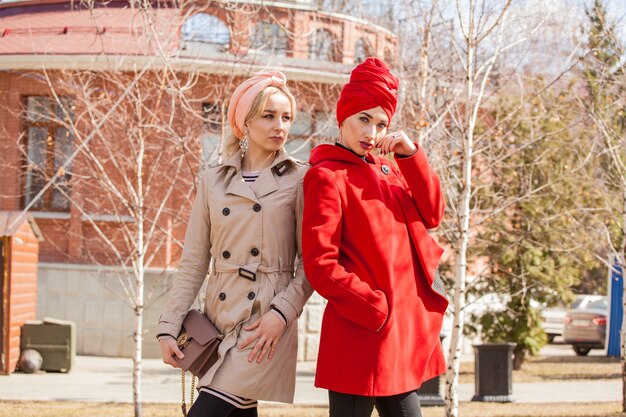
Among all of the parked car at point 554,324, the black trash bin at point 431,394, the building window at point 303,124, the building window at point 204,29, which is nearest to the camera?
the black trash bin at point 431,394

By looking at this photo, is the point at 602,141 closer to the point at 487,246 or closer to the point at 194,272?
the point at 487,246

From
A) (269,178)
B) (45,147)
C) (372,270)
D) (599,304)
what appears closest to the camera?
(372,270)

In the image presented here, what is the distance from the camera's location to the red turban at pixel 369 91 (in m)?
3.57

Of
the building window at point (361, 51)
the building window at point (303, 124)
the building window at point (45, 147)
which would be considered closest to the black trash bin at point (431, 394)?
the building window at point (303, 124)

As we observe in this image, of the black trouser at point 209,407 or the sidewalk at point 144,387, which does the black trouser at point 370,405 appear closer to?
the black trouser at point 209,407

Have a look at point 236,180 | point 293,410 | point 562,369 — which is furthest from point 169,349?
point 562,369

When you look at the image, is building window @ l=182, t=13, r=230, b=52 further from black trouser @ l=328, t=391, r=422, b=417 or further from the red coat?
black trouser @ l=328, t=391, r=422, b=417

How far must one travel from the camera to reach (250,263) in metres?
3.70

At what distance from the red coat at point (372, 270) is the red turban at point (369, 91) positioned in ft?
0.57

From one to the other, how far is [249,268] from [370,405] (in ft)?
2.29

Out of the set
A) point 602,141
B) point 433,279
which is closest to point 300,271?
point 433,279

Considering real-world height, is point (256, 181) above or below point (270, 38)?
below

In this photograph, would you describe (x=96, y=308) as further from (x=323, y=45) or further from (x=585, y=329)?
(x=585, y=329)

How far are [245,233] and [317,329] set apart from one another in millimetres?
13084
